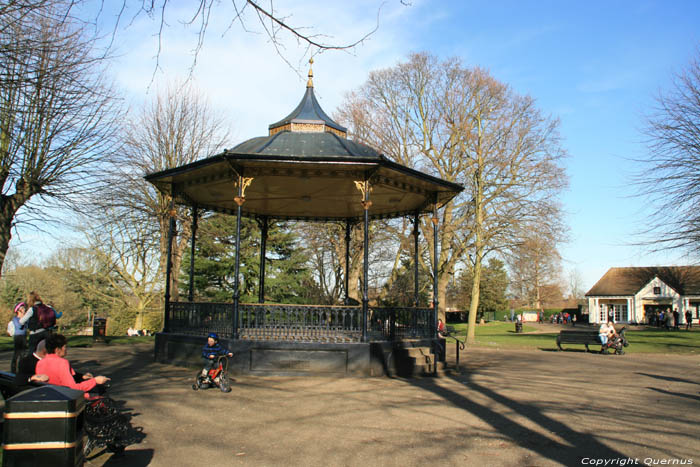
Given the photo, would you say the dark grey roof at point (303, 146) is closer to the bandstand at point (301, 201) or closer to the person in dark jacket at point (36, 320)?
the bandstand at point (301, 201)

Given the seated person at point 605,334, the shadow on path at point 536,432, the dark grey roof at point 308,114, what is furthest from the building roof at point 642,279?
the shadow on path at point 536,432

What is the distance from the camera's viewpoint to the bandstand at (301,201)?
1221cm

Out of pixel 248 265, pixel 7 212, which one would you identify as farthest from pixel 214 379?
pixel 248 265

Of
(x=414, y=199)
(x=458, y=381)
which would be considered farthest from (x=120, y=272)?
(x=458, y=381)

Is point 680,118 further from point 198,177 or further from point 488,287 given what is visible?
point 488,287

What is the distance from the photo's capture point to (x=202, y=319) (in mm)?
14062

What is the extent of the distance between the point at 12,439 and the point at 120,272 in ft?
98.2

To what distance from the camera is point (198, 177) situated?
14.4m

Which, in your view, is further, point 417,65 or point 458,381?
point 417,65

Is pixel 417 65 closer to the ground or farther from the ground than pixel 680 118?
farther from the ground

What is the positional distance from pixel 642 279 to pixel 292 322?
6311 centimetres

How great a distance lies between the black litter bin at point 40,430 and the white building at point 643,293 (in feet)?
212

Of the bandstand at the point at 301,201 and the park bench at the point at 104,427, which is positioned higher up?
the bandstand at the point at 301,201

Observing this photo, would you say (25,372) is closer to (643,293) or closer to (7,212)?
(7,212)
